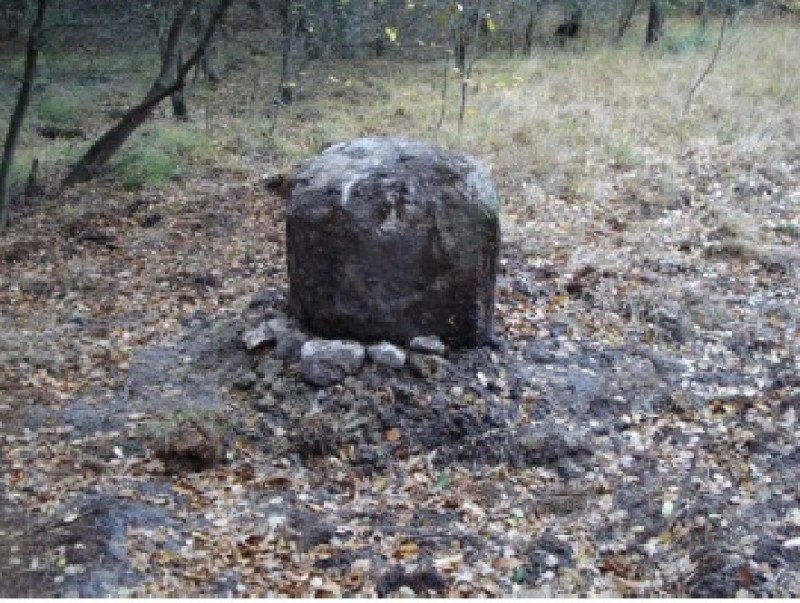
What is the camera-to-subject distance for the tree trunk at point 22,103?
27.1ft

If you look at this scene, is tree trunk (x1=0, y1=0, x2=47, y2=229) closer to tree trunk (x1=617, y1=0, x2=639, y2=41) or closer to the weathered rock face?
the weathered rock face

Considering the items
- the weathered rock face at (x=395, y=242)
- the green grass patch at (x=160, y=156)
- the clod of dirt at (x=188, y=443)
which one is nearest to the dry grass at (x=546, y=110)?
the green grass patch at (x=160, y=156)

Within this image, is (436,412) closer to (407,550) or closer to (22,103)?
(407,550)

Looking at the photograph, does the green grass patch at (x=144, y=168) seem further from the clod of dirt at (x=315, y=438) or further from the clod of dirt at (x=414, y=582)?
the clod of dirt at (x=414, y=582)

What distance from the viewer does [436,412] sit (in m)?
5.56

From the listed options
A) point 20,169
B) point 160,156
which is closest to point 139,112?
point 160,156

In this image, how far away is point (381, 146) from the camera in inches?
240

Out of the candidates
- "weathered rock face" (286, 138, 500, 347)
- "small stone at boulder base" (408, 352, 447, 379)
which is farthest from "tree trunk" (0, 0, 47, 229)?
"small stone at boulder base" (408, 352, 447, 379)

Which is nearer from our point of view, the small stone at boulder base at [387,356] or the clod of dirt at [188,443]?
the clod of dirt at [188,443]

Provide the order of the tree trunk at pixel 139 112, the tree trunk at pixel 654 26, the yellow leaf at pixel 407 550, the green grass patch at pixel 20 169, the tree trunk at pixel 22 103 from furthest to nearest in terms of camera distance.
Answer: the tree trunk at pixel 654 26 → the green grass patch at pixel 20 169 → the tree trunk at pixel 139 112 → the tree trunk at pixel 22 103 → the yellow leaf at pixel 407 550

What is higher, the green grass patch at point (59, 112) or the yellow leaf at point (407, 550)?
the green grass patch at point (59, 112)

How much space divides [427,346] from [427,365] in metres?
0.15

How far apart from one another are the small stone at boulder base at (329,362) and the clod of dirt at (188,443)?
0.70m

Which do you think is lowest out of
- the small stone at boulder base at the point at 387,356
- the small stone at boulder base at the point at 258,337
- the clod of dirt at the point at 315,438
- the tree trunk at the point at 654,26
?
the clod of dirt at the point at 315,438
